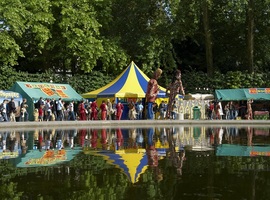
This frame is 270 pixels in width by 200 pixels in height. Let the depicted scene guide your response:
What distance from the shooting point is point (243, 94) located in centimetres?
3825

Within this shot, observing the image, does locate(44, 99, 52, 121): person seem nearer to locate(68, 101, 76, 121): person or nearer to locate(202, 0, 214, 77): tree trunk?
locate(68, 101, 76, 121): person

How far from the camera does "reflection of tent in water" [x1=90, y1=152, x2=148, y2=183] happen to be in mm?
7258

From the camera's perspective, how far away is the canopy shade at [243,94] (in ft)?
124

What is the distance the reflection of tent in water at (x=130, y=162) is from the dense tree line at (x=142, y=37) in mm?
26838

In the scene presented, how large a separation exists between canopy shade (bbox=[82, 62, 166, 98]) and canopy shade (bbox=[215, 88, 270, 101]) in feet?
17.8

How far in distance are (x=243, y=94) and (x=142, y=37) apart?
32.9ft

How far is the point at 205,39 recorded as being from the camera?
45.5 m

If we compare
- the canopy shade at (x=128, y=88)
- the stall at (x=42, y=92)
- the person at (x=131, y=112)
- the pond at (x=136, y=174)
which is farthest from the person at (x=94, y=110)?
the pond at (x=136, y=174)

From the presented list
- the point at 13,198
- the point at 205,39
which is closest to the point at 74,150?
the point at 13,198

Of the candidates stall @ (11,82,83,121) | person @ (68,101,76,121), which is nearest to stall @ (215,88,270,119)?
stall @ (11,82,83,121)

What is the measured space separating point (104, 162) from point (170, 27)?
35.1m

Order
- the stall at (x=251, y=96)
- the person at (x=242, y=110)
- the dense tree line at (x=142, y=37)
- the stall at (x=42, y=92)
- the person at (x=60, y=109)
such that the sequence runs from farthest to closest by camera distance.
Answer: the dense tree line at (x=142, y=37) < the stall at (x=251, y=96) < the person at (x=242, y=110) < the stall at (x=42, y=92) < the person at (x=60, y=109)

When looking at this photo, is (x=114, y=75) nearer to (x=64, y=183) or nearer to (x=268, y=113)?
(x=268, y=113)

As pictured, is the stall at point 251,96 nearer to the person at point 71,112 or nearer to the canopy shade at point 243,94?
the canopy shade at point 243,94
